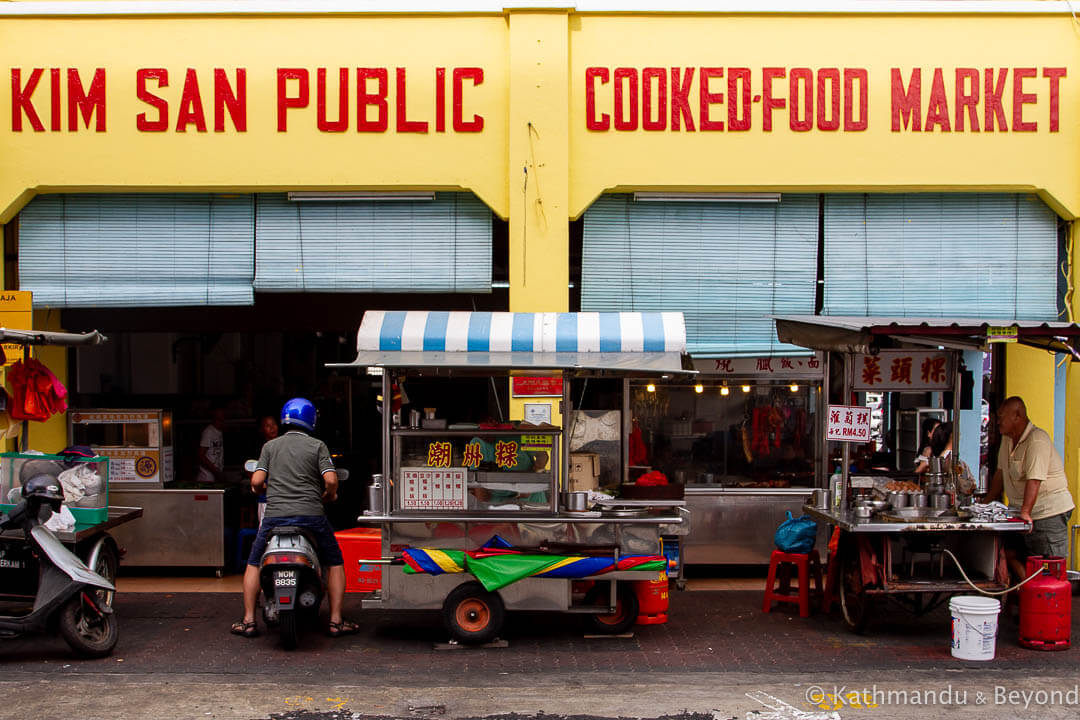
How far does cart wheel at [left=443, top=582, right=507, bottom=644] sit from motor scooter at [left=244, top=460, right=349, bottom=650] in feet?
3.18

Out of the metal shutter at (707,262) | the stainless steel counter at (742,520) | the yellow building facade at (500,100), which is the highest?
the yellow building facade at (500,100)

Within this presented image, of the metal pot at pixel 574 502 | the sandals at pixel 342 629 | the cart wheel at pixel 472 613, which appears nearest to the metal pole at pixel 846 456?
the metal pot at pixel 574 502

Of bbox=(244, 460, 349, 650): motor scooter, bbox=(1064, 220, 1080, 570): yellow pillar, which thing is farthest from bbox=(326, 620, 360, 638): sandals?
bbox=(1064, 220, 1080, 570): yellow pillar

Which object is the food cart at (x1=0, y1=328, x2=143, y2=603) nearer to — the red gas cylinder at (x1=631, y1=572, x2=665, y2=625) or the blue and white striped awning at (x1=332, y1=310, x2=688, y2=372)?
the blue and white striped awning at (x1=332, y1=310, x2=688, y2=372)

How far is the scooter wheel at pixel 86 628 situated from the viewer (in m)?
6.70

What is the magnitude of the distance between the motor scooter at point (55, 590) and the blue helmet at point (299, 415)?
1.62 m

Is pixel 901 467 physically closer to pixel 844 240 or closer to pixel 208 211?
pixel 844 240

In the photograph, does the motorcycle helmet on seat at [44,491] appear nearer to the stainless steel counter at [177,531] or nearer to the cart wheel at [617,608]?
the stainless steel counter at [177,531]

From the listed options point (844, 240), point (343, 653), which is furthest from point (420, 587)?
point (844, 240)

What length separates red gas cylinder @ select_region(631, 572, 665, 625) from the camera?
757cm

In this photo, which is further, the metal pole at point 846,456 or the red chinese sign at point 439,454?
the metal pole at point 846,456

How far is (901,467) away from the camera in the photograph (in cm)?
1067

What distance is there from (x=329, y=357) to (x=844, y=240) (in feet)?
24.3

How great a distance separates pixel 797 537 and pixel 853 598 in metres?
0.75
